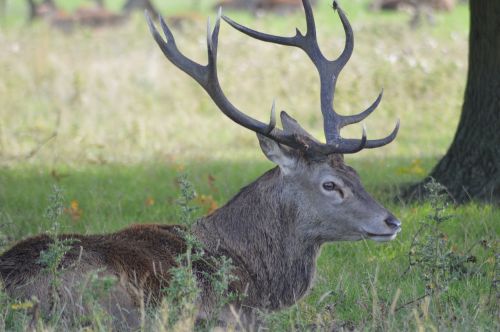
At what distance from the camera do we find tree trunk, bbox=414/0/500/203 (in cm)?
809

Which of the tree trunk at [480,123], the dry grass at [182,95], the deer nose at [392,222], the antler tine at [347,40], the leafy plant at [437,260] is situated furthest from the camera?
the dry grass at [182,95]

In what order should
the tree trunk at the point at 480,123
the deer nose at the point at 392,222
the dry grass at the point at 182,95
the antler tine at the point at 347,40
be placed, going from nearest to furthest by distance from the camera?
1. the deer nose at the point at 392,222
2. the antler tine at the point at 347,40
3. the tree trunk at the point at 480,123
4. the dry grass at the point at 182,95

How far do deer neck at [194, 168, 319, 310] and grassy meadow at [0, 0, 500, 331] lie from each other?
0.66ft

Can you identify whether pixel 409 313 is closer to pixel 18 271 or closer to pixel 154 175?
pixel 18 271

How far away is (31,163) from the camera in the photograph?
1082cm

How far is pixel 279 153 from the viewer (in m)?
5.98

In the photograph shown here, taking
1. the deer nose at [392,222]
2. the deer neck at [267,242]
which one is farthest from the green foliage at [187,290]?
the deer nose at [392,222]

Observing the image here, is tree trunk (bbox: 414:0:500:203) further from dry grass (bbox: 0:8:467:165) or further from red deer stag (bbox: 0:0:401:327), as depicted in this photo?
dry grass (bbox: 0:8:467:165)

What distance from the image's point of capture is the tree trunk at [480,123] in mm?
8086

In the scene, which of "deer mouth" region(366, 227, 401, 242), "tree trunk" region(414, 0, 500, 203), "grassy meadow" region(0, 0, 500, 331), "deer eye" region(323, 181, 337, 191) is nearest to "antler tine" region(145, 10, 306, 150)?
"deer eye" region(323, 181, 337, 191)

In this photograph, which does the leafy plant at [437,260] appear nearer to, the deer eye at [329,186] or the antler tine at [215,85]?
the deer eye at [329,186]

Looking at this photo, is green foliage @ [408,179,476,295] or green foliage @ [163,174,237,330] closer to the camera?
green foliage @ [163,174,237,330]

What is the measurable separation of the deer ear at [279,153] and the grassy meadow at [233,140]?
80 cm

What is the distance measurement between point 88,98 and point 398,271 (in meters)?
8.22
